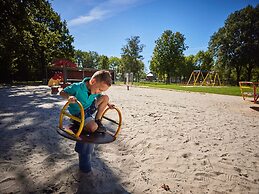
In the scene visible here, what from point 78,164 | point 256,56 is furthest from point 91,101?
point 256,56

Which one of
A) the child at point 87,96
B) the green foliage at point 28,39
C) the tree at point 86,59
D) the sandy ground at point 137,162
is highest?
the tree at point 86,59

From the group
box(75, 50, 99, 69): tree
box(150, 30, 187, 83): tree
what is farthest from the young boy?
box(75, 50, 99, 69): tree

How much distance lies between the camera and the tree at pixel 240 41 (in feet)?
137

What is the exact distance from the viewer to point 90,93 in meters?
2.90

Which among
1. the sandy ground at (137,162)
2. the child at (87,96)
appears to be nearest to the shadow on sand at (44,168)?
the sandy ground at (137,162)

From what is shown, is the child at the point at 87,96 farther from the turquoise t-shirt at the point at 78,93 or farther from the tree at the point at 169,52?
the tree at the point at 169,52

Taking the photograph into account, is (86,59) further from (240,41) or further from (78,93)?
(78,93)

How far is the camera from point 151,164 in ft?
10.7

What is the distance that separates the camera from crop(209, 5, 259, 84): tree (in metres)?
41.6

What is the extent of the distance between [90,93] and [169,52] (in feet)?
189

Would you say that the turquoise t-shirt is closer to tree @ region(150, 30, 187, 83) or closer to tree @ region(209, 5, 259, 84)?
tree @ region(209, 5, 259, 84)

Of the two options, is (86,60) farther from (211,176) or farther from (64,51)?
(211,176)

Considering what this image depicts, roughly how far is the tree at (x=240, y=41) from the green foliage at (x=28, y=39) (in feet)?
116

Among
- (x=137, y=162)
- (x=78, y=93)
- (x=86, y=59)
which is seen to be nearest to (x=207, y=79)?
(x=137, y=162)
